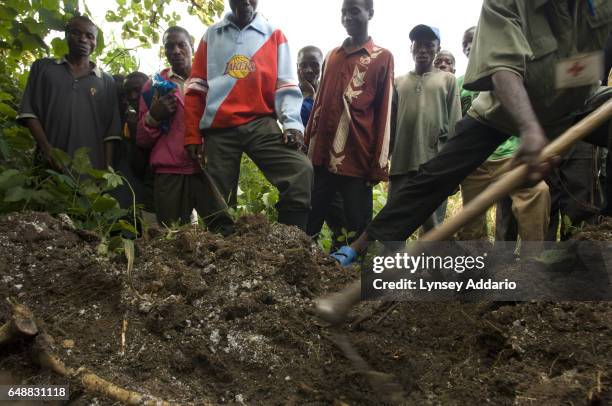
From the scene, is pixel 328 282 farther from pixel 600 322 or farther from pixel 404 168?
pixel 404 168

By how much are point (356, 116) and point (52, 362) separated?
2417 mm

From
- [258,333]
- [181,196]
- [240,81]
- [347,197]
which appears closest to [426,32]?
[347,197]

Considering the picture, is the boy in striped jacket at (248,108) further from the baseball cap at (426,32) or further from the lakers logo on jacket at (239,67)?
the baseball cap at (426,32)

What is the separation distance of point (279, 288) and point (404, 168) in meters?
1.94

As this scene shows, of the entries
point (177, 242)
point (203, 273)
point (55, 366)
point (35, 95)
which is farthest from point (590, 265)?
point (35, 95)

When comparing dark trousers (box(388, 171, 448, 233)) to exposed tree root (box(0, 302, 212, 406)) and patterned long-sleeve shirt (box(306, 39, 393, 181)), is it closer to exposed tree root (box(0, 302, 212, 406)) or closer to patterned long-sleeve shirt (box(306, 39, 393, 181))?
patterned long-sleeve shirt (box(306, 39, 393, 181))

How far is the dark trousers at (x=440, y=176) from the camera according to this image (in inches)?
101

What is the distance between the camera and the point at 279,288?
211 centimetres

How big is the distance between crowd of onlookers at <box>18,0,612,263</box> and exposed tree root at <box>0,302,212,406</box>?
1.38 meters

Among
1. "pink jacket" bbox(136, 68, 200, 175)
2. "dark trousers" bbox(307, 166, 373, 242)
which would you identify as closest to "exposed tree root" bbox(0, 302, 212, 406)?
"pink jacket" bbox(136, 68, 200, 175)

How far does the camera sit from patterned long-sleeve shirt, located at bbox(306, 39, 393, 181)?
11.5 ft

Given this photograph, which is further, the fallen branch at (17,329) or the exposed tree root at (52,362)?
the fallen branch at (17,329)

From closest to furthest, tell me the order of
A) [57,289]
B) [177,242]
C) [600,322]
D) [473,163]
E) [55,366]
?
1. [55,366]
2. [600,322]
3. [57,289]
4. [177,242]
5. [473,163]

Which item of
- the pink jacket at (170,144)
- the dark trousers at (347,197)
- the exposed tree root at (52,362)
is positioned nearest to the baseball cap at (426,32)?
the dark trousers at (347,197)
